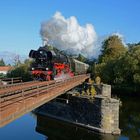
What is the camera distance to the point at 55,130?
4181 cm

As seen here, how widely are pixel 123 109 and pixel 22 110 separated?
37.9m

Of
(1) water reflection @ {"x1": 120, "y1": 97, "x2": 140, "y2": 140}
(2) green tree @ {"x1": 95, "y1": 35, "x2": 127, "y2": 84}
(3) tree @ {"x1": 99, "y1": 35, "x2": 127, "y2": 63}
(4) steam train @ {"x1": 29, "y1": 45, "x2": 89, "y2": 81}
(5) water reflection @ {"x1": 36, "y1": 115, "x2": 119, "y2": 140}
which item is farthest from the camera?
(3) tree @ {"x1": 99, "y1": 35, "x2": 127, "y2": 63}

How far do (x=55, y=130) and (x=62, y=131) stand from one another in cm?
129

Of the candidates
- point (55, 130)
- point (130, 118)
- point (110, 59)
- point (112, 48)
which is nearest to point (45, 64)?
point (55, 130)

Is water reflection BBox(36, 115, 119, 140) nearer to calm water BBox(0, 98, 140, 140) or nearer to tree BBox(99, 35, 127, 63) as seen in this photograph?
calm water BBox(0, 98, 140, 140)

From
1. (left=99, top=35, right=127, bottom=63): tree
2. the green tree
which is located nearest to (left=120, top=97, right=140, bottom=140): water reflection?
the green tree

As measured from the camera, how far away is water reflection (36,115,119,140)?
123 ft

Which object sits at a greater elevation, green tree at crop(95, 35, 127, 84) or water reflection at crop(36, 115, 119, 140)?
green tree at crop(95, 35, 127, 84)

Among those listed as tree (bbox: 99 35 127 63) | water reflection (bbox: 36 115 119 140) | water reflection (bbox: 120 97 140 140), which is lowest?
water reflection (bbox: 36 115 119 140)

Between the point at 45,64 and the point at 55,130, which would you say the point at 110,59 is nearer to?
the point at 55,130

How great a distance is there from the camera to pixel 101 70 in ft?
264

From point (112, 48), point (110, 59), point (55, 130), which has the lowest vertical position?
point (55, 130)

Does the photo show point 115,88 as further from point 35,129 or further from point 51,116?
point 35,129

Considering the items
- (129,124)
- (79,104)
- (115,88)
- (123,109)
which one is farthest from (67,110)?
(115,88)
